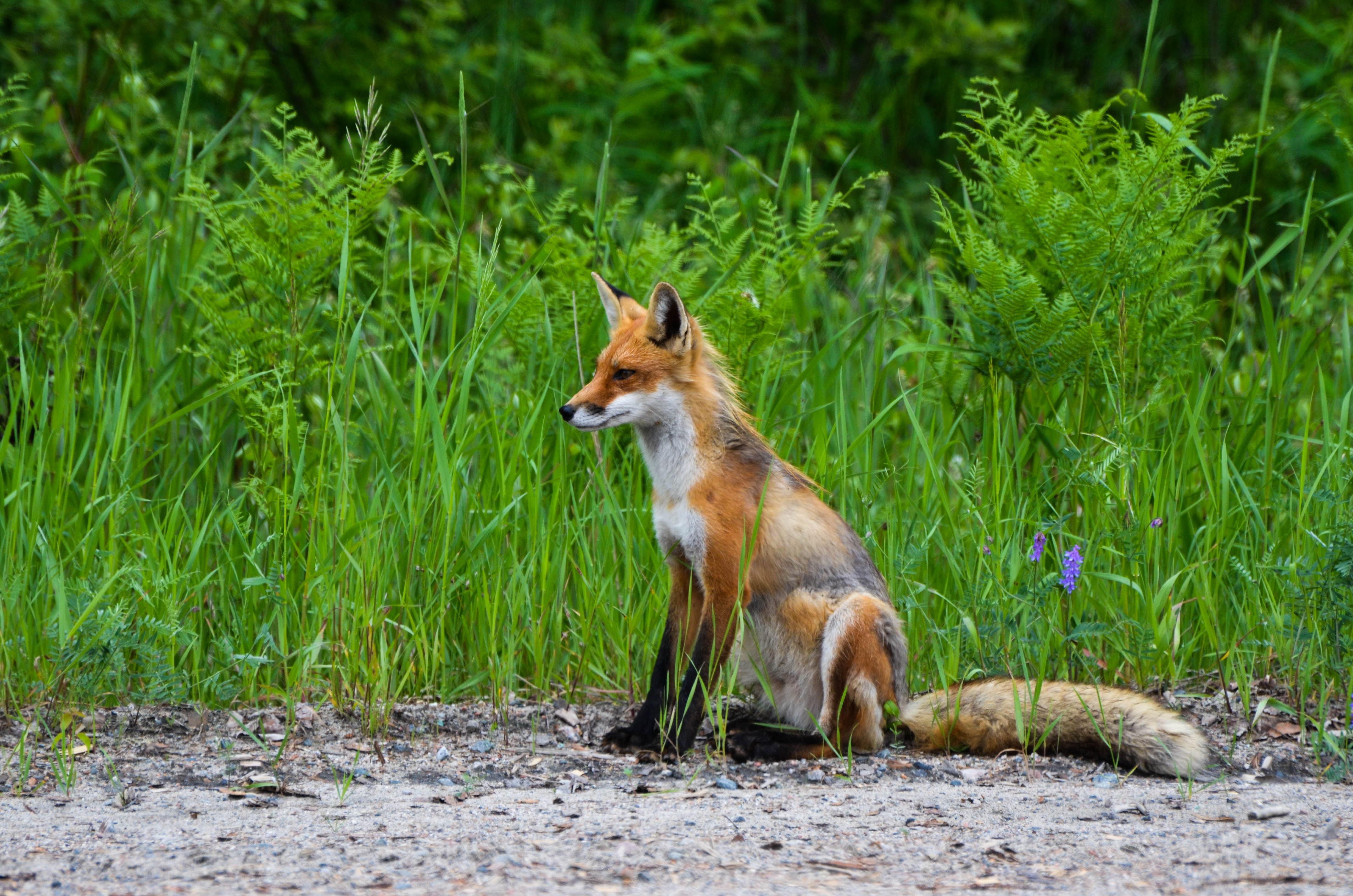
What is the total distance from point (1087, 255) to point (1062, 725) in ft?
7.67

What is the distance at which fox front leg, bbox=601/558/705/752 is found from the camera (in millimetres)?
4809

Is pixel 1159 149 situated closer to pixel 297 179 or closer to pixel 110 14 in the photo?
pixel 297 179

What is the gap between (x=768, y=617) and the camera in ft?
16.4

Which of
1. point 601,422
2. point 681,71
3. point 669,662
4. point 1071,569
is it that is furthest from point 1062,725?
point 681,71

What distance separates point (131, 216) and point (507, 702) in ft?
11.7

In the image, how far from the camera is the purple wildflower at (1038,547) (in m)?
4.64

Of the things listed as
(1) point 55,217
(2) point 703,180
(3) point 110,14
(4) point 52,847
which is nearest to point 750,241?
(2) point 703,180

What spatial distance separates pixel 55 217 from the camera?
7.78 m

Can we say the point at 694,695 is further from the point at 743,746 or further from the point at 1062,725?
the point at 1062,725

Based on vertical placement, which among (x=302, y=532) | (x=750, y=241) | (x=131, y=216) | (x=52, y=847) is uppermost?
(x=750, y=241)

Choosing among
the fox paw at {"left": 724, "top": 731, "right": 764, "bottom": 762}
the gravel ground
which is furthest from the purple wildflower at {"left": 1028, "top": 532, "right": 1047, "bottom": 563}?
the fox paw at {"left": 724, "top": 731, "right": 764, "bottom": 762}

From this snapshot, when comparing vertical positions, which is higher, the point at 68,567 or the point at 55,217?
the point at 55,217

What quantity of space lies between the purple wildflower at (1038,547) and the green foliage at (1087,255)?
3.72 ft

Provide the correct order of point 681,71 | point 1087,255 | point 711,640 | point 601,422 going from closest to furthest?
point 711,640, point 601,422, point 1087,255, point 681,71
